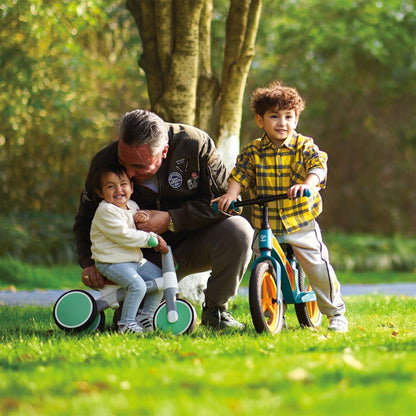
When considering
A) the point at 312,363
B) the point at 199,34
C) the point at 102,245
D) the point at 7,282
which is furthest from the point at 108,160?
the point at 7,282

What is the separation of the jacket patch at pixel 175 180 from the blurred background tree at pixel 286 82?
5907mm

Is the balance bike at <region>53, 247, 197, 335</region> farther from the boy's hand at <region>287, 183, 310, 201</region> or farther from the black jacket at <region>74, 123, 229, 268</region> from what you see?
the boy's hand at <region>287, 183, 310, 201</region>

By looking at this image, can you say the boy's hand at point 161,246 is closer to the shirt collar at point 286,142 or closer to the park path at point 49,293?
the shirt collar at point 286,142

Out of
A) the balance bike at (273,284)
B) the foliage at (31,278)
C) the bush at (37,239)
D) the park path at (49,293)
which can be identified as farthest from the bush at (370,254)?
the balance bike at (273,284)

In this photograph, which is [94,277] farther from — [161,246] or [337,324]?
[337,324]

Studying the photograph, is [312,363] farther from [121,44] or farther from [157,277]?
[121,44]

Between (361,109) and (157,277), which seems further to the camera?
(361,109)

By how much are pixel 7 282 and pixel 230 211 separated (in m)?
6.18

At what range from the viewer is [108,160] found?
448cm

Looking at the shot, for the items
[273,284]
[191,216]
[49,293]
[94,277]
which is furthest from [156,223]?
[49,293]

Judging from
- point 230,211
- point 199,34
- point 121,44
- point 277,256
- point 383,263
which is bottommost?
point 383,263

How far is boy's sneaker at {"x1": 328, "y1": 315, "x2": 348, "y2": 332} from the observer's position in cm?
450

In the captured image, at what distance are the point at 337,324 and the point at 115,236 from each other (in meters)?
1.56

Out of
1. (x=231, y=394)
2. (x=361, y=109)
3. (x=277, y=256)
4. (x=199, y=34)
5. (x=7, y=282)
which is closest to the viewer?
(x=231, y=394)
